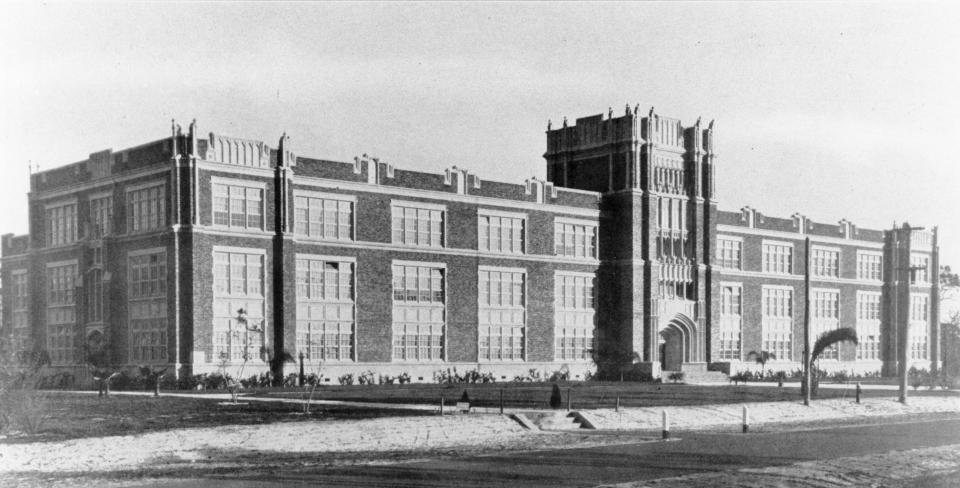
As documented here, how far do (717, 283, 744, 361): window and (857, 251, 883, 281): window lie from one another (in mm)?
14180

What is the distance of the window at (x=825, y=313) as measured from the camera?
7553cm

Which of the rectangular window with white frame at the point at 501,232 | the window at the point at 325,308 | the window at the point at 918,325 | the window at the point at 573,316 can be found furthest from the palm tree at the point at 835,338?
the window at the point at 918,325

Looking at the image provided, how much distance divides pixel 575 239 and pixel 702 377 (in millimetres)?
11089

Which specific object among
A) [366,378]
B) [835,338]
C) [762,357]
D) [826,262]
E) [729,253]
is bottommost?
[762,357]

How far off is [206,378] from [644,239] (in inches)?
1087

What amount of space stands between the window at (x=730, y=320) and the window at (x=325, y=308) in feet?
88.3

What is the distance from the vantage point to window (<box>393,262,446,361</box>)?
54688 millimetres

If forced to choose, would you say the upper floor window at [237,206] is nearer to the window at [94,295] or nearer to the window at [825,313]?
the window at [94,295]

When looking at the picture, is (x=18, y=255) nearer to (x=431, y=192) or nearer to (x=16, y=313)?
(x=16, y=313)

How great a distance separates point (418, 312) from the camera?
55.6 m

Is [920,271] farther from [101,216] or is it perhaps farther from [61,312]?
[61,312]

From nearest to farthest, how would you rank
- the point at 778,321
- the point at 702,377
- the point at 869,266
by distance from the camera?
the point at 702,377 < the point at 778,321 < the point at 869,266

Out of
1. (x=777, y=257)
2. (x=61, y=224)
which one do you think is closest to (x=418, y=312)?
(x=61, y=224)

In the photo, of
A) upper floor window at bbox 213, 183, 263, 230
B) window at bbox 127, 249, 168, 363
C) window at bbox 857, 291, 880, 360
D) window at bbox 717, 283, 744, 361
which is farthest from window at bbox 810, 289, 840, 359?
window at bbox 127, 249, 168, 363
